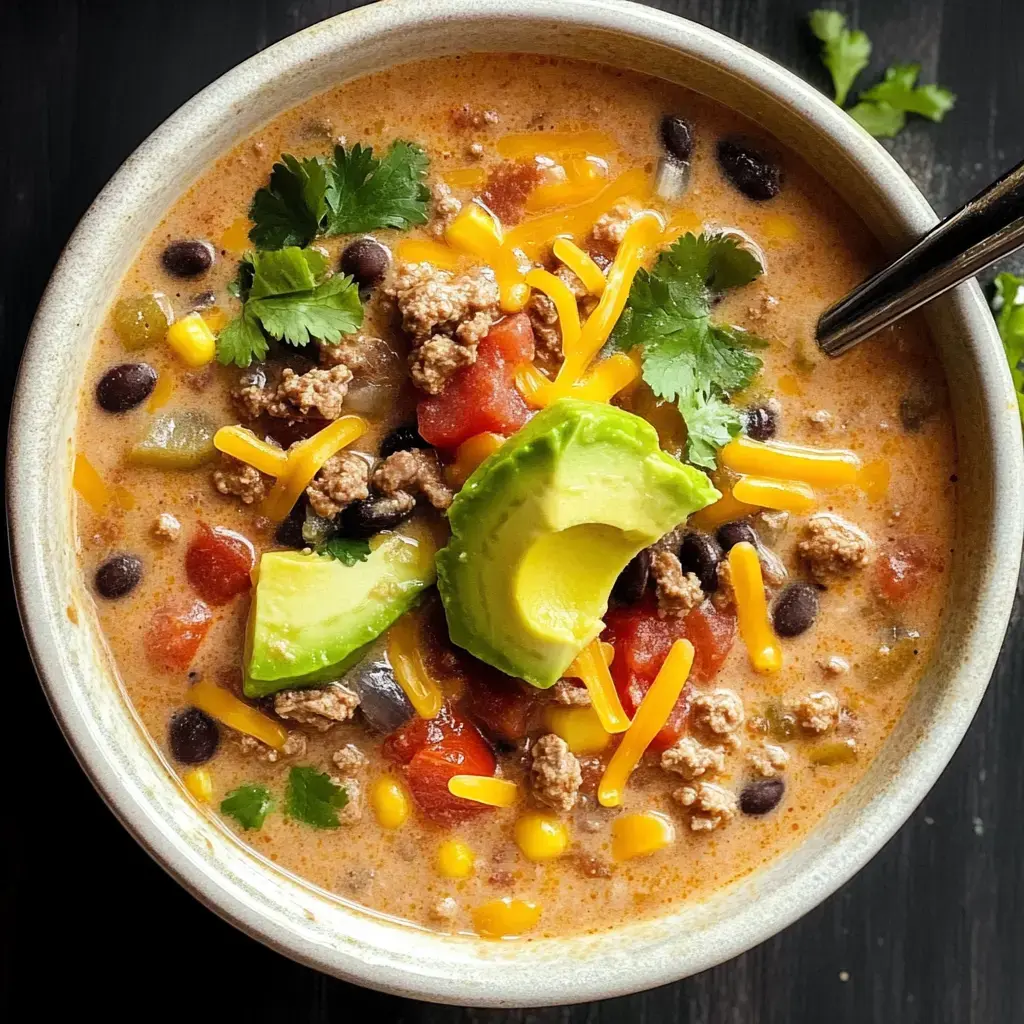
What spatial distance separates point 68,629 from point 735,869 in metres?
1.58

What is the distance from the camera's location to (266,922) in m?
2.48

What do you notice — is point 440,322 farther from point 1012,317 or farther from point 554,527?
point 1012,317

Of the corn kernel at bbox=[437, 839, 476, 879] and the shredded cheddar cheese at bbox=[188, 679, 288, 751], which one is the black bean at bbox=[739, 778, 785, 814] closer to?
the corn kernel at bbox=[437, 839, 476, 879]

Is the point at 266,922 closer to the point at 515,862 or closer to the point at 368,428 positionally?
the point at 515,862

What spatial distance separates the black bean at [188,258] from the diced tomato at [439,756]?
1088 mm

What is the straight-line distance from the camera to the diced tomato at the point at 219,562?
256 cm

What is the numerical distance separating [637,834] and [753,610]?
22.4 inches

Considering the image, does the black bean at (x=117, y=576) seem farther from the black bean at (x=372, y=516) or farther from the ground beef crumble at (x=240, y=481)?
the black bean at (x=372, y=516)

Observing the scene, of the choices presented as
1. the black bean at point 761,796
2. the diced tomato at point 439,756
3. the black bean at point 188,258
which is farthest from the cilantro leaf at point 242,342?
the black bean at point 761,796

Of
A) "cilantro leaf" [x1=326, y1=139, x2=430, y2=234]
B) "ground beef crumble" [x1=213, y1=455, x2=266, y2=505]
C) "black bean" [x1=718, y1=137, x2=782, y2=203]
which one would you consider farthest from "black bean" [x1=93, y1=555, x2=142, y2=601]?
"black bean" [x1=718, y1=137, x2=782, y2=203]

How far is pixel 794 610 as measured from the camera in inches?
105

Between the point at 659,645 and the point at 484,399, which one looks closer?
the point at 484,399

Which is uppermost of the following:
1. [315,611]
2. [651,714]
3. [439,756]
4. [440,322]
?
[440,322]

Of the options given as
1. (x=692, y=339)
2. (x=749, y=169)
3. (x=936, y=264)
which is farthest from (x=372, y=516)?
(x=936, y=264)
